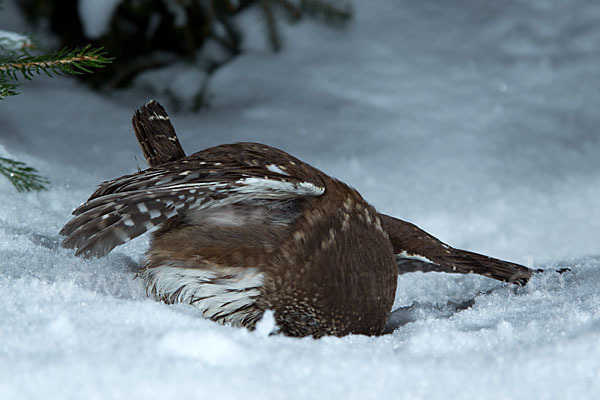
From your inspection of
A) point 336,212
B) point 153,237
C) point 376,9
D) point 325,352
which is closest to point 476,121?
point 376,9

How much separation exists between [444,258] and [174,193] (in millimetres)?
1356

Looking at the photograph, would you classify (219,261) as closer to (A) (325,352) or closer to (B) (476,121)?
(A) (325,352)

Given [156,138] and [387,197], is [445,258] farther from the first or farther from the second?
[156,138]

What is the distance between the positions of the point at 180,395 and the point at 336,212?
1.22m

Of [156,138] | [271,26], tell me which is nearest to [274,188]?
[156,138]

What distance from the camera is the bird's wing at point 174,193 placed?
2053mm

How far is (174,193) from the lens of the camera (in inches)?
83.5

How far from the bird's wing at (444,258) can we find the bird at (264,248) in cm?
→ 39

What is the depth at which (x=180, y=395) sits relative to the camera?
4.77 ft

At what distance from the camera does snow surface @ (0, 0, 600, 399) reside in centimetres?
160

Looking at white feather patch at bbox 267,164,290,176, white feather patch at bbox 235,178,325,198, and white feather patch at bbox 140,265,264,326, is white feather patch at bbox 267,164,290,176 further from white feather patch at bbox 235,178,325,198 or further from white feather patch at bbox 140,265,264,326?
white feather patch at bbox 140,265,264,326

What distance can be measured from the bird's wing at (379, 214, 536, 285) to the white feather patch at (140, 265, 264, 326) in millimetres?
813

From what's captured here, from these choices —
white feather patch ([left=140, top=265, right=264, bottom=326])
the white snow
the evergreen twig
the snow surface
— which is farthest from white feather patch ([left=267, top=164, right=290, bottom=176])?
the white snow

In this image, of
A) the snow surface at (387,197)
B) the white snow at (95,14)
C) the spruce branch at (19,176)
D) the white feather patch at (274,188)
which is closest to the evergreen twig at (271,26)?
the snow surface at (387,197)
